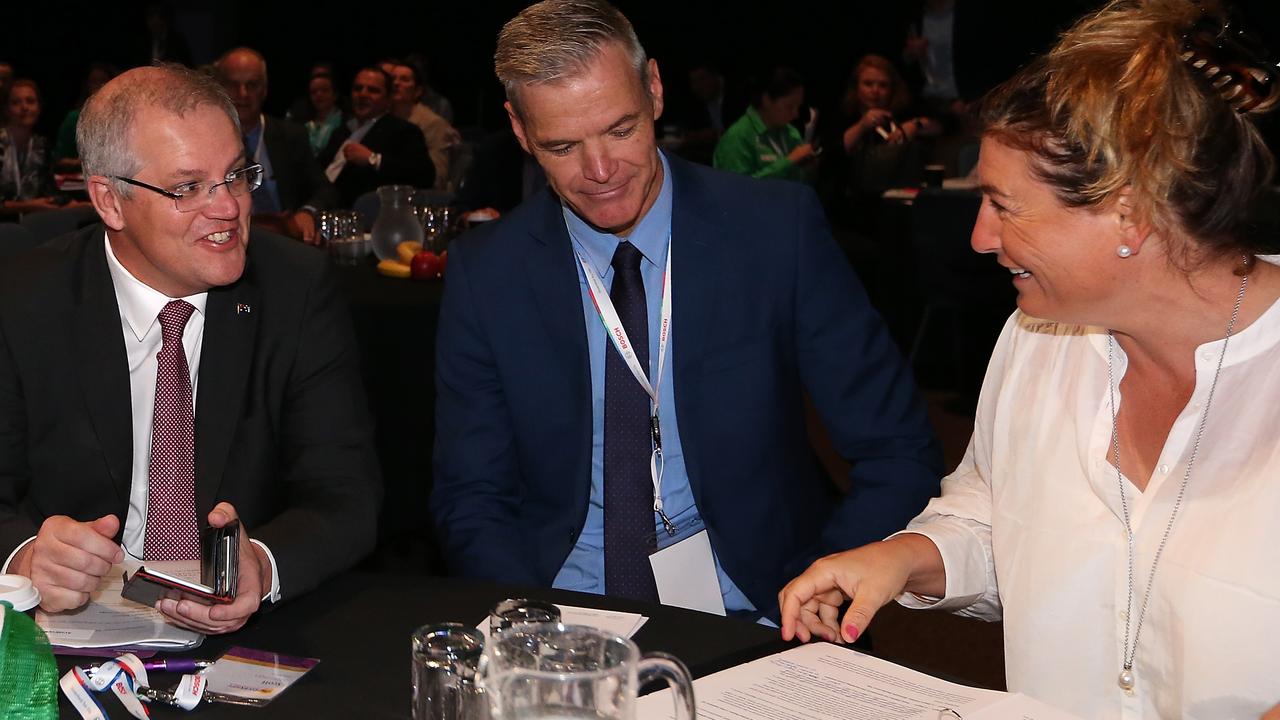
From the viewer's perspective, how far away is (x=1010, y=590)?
63.7 inches

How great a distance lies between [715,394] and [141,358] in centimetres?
97

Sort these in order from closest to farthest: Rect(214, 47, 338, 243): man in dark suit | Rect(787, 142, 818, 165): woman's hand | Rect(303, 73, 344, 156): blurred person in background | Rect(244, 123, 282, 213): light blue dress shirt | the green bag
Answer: the green bag → Rect(244, 123, 282, 213): light blue dress shirt → Rect(214, 47, 338, 243): man in dark suit → Rect(787, 142, 818, 165): woman's hand → Rect(303, 73, 344, 156): blurred person in background

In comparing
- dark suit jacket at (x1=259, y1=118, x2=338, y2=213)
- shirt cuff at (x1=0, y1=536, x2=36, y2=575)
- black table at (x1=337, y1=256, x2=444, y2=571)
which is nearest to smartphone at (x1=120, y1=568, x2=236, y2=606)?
shirt cuff at (x1=0, y1=536, x2=36, y2=575)

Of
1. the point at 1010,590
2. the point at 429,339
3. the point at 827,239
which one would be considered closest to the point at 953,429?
the point at 429,339

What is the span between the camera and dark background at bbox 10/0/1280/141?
13.8 meters

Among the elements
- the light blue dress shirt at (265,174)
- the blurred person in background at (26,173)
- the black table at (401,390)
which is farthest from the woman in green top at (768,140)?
the black table at (401,390)

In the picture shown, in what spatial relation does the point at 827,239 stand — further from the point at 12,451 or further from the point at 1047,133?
the point at 12,451

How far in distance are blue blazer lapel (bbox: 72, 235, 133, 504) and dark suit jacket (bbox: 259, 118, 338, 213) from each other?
4421 millimetres

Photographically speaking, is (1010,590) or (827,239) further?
(827,239)

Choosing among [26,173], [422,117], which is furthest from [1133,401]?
[422,117]

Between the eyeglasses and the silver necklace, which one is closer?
the silver necklace

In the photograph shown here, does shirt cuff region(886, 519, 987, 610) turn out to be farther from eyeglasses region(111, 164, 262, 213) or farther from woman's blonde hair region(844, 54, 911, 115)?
woman's blonde hair region(844, 54, 911, 115)

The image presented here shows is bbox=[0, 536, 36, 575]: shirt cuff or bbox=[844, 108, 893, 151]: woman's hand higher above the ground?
bbox=[844, 108, 893, 151]: woman's hand

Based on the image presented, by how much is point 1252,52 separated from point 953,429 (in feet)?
14.5
